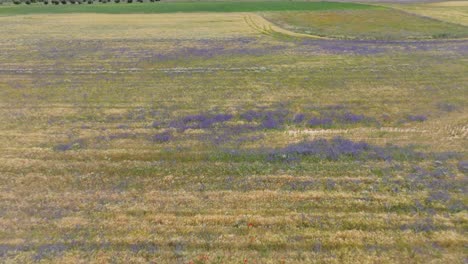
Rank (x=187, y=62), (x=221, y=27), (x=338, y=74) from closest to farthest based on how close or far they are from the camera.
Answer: (x=338, y=74) → (x=187, y=62) → (x=221, y=27)

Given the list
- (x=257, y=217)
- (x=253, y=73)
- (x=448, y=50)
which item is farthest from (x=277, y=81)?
(x=448, y=50)

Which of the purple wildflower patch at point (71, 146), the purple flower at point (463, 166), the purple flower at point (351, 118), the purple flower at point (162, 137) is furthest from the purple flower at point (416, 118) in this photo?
the purple wildflower patch at point (71, 146)

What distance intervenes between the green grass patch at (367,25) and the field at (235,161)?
14.4m

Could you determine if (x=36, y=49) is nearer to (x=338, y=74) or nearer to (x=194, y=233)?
(x=338, y=74)

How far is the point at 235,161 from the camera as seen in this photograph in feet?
46.2

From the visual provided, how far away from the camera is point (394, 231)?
32.4ft

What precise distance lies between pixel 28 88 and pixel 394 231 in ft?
80.5

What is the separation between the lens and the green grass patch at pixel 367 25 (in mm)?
44750

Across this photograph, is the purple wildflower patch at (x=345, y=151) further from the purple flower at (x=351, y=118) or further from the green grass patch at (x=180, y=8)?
the green grass patch at (x=180, y=8)

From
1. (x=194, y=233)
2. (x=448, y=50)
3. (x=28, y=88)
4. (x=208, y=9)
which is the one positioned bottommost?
(x=194, y=233)

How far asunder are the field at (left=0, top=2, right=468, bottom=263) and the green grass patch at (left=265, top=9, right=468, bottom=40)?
47.4 ft

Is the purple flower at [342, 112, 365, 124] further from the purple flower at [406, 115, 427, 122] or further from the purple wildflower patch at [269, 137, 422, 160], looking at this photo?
the purple wildflower patch at [269, 137, 422, 160]

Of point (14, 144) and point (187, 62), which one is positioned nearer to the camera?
point (14, 144)

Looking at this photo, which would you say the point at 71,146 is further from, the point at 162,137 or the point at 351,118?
the point at 351,118
